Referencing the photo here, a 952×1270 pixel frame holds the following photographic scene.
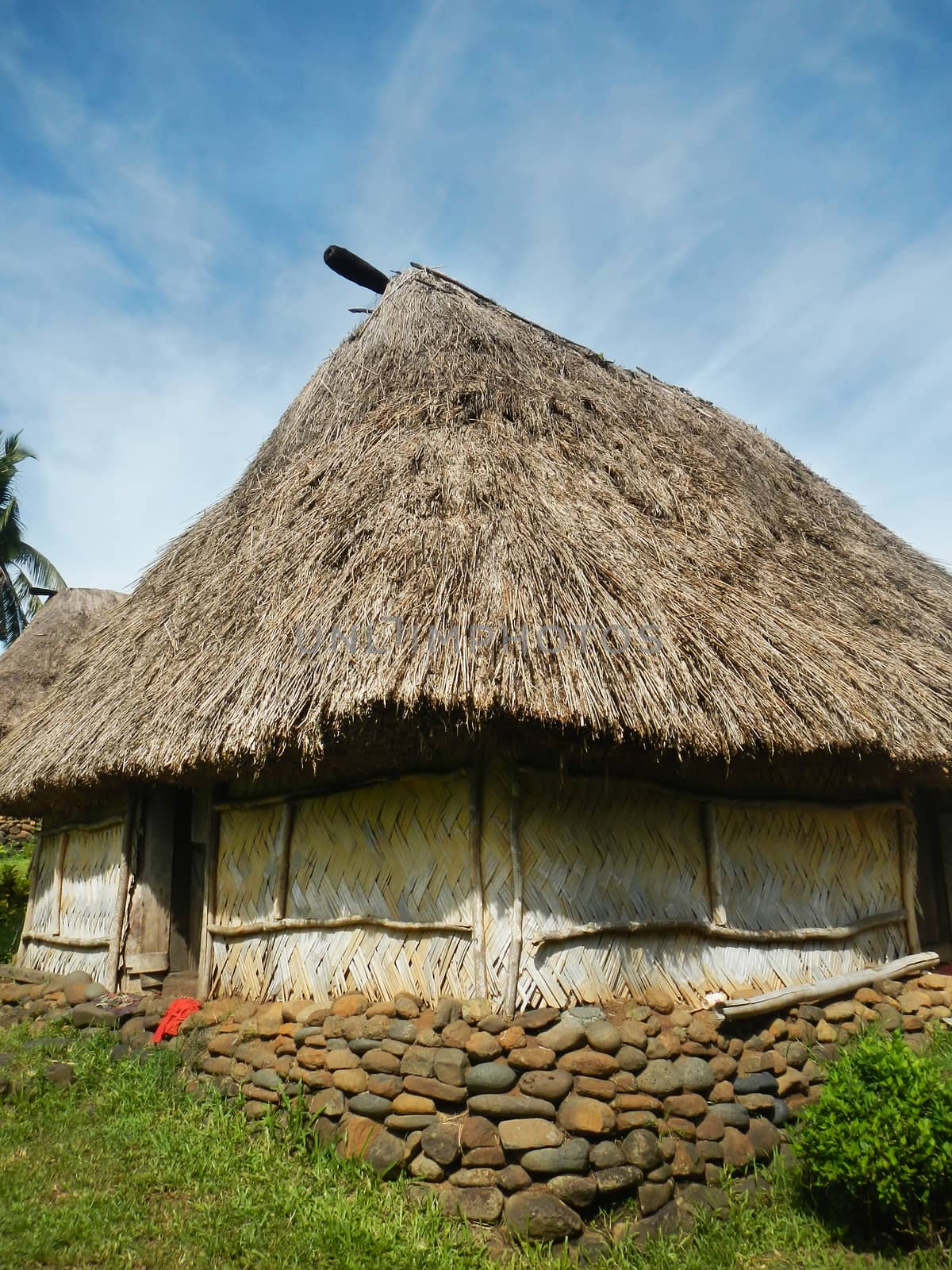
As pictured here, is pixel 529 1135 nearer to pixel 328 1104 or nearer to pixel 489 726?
pixel 328 1104

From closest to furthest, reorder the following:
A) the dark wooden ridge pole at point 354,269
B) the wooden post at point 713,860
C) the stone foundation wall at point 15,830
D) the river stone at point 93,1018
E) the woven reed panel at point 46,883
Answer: the wooden post at point 713,860 → the river stone at point 93,1018 → the woven reed panel at point 46,883 → the dark wooden ridge pole at point 354,269 → the stone foundation wall at point 15,830

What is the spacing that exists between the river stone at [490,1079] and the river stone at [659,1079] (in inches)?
25.2

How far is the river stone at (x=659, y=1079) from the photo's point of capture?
4.36 meters

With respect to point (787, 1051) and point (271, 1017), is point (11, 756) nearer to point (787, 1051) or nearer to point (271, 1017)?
point (271, 1017)

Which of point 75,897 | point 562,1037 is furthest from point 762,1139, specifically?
point 75,897

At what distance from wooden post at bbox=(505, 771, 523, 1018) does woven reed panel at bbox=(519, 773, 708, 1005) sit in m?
0.06

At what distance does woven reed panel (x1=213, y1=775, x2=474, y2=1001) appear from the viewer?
4879 millimetres

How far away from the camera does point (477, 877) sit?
4738 mm

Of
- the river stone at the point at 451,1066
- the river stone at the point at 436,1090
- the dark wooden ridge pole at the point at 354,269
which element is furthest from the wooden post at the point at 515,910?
the dark wooden ridge pole at the point at 354,269

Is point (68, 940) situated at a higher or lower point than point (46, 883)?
lower

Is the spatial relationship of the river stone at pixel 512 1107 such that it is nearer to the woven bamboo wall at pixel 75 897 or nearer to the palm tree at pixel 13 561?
the woven bamboo wall at pixel 75 897

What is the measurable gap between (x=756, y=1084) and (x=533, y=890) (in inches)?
62.0

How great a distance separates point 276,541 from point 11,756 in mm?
2992

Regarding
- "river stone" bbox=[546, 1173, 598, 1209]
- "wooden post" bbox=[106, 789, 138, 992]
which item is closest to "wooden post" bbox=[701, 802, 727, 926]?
"river stone" bbox=[546, 1173, 598, 1209]
